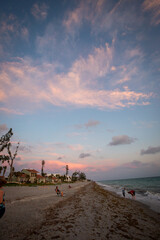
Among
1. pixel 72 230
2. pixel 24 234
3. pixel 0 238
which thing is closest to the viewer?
pixel 0 238

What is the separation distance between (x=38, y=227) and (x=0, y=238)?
187cm

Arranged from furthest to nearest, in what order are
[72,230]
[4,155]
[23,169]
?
[23,169] < [4,155] < [72,230]

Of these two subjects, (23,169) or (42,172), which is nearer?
(23,169)

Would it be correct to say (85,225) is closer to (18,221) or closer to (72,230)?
(72,230)

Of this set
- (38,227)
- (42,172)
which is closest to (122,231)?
(38,227)

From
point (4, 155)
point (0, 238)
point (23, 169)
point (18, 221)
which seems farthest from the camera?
point (23, 169)

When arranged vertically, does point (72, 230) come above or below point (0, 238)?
below

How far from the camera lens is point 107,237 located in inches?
224

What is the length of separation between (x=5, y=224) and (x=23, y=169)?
75.5m

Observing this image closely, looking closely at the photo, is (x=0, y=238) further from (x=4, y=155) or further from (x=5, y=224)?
(x=4, y=155)

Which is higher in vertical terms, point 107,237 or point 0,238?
point 0,238

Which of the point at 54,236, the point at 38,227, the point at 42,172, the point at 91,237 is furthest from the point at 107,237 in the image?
the point at 42,172

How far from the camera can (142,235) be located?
623cm

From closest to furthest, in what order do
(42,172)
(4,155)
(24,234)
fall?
(24,234) → (4,155) → (42,172)
